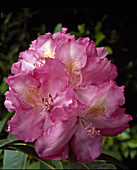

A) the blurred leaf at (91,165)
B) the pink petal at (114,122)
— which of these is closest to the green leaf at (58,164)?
the blurred leaf at (91,165)

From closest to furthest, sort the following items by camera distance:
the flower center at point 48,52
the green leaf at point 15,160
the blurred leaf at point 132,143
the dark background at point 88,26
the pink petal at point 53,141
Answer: the pink petal at point 53,141 < the flower center at point 48,52 < the green leaf at point 15,160 < the blurred leaf at point 132,143 < the dark background at point 88,26

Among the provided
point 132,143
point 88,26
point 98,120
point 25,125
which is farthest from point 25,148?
point 88,26

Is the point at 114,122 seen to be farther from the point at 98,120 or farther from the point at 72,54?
the point at 72,54

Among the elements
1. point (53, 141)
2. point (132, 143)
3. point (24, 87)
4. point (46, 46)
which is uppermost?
point (46, 46)

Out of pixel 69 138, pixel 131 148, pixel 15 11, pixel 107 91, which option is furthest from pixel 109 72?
pixel 15 11

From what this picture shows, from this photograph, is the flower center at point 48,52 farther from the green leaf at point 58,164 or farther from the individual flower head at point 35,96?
the green leaf at point 58,164

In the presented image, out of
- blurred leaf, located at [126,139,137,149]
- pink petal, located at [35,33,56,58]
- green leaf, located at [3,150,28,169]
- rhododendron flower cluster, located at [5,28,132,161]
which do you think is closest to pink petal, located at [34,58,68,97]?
rhododendron flower cluster, located at [5,28,132,161]

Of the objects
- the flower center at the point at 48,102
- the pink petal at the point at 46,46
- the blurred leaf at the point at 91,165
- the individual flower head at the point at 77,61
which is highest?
the pink petal at the point at 46,46

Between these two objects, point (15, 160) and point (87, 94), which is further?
point (15, 160)
